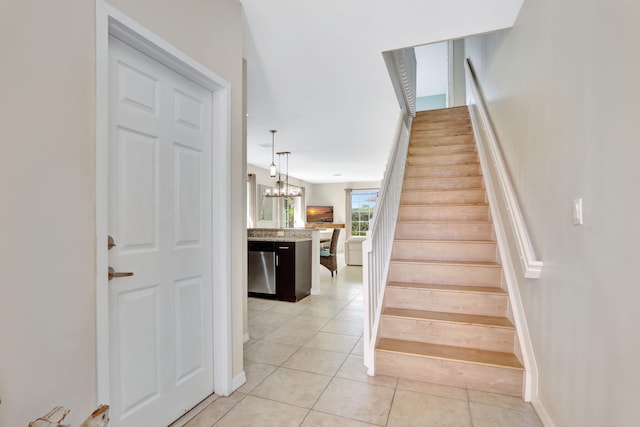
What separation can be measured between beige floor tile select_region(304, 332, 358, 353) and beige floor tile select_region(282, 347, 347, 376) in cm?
8

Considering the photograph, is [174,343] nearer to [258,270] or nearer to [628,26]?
[628,26]

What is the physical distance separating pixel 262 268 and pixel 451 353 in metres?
2.91

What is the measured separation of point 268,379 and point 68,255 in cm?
155

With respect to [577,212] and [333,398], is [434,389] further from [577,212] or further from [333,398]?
[577,212]

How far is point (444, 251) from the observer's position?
2.91 m

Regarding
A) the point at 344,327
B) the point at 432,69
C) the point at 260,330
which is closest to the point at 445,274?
the point at 344,327

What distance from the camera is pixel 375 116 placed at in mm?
4582

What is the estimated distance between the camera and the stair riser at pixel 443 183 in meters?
3.62

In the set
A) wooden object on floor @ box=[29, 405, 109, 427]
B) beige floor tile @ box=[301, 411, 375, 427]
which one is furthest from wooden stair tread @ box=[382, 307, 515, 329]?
wooden object on floor @ box=[29, 405, 109, 427]

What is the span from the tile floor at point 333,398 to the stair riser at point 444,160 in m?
2.35

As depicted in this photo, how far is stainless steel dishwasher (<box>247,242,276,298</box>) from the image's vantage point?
14.7 feet

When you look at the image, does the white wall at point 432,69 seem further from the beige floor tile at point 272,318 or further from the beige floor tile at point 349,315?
the beige floor tile at point 272,318

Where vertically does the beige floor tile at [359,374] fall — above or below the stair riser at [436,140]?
below

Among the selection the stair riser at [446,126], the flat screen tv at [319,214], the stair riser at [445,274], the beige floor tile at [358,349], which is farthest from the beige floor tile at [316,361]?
the flat screen tv at [319,214]
